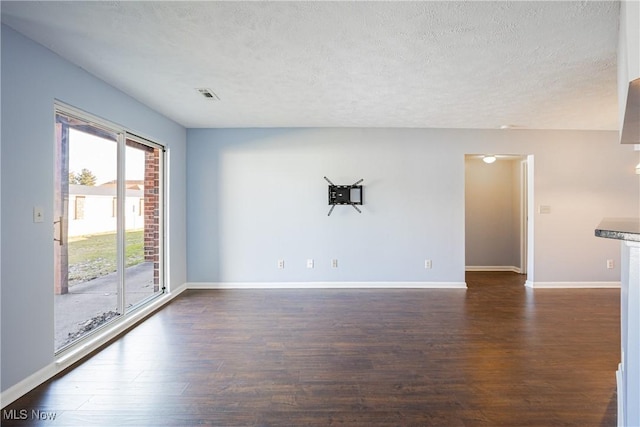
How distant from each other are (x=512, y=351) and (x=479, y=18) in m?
2.61

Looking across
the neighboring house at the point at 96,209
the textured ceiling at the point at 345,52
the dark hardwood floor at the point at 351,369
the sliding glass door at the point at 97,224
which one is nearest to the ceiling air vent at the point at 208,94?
the textured ceiling at the point at 345,52

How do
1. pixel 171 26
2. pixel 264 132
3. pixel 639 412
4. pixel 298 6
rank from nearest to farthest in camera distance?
pixel 639 412 → pixel 298 6 → pixel 171 26 → pixel 264 132

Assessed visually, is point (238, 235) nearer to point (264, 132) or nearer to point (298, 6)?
point (264, 132)

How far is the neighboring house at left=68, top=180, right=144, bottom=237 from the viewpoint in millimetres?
2834

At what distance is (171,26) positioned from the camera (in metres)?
2.15

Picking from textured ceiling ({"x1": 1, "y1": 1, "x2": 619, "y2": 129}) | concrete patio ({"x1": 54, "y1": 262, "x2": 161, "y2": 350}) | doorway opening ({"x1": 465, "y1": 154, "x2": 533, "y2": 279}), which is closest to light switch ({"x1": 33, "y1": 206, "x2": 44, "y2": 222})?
concrete patio ({"x1": 54, "y1": 262, "x2": 161, "y2": 350})

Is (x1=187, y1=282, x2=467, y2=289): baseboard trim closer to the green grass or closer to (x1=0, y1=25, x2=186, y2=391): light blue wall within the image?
the green grass

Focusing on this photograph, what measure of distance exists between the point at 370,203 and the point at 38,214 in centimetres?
389

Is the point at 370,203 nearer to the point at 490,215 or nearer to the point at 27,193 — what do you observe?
the point at 490,215

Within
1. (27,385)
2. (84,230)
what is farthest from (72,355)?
(84,230)

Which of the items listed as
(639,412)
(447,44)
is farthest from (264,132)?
(639,412)

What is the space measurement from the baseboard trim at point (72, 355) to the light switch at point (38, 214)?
3.54 feet

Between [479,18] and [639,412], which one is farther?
[479,18]

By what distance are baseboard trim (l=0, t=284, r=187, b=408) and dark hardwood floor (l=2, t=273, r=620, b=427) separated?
0.20ft
